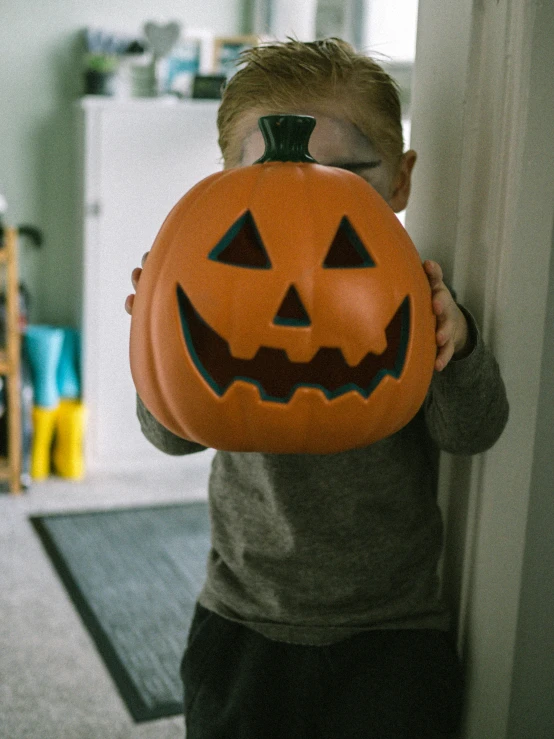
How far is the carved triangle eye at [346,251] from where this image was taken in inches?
26.5

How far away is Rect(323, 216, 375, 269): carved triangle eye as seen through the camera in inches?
26.5

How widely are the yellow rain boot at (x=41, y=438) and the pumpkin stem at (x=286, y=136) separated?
2.41m

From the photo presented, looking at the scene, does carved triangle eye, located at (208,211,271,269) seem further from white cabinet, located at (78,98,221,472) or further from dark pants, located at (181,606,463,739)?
white cabinet, located at (78,98,221,472)

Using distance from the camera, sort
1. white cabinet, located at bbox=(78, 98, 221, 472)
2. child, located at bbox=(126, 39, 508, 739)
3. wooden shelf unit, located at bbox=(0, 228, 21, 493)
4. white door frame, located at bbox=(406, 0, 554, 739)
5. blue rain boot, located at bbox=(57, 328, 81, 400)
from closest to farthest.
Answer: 1. white door frame, located at bbox=(406, 0, 554, 739)
2. child, located at bbox=(126, 39, 508, 739)
3. wooden shelf unit, located at bbox=(0, 228, 21, 493)
4. white cabinet, located at bbox=(78, 98, 221, 472)
5. blue rain boot, located at bbox=(57, 328, 81, 400)

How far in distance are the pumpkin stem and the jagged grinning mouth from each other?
152mm

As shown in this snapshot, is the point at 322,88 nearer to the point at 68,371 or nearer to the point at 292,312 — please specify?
the point at 292,312

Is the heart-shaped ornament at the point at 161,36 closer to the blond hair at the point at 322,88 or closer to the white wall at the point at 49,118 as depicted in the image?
the white wall at the point at 49,118

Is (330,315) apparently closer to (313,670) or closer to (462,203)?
(462,203)

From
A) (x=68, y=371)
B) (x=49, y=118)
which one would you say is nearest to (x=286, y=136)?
(x=68, y=371)

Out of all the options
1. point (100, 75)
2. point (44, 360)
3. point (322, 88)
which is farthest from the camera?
point (100, 75)

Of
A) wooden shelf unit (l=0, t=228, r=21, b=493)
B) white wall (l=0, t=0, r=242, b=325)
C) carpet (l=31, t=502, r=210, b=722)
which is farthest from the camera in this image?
white wall (l=0, t=0, r=242, b=325)

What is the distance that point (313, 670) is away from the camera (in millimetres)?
929

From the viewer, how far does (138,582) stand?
2207 mm

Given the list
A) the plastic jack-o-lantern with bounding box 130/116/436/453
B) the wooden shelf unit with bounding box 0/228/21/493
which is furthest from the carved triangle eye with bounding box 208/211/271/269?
the wooden shelf unit with bounding box 0/228/21/493
